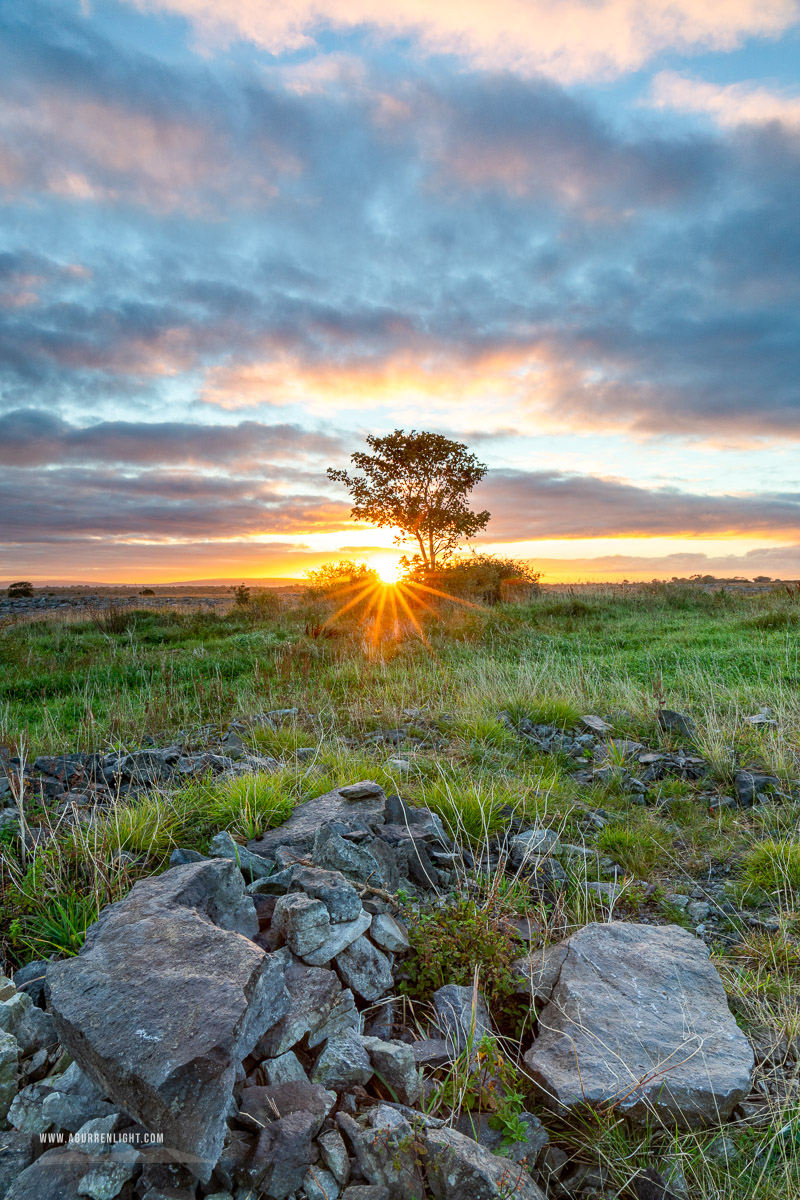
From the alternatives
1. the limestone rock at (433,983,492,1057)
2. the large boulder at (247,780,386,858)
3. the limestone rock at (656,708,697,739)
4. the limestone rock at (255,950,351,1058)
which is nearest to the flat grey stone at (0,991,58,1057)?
the limestone rock at (255,950,351,1058)

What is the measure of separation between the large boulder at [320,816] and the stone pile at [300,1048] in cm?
47

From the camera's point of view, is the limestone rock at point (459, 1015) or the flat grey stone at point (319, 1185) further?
the limestone rock at point (459, 1015)

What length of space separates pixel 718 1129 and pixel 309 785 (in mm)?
3235

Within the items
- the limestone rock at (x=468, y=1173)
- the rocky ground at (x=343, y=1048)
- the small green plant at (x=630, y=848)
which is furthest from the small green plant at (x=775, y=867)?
the limestone rock at (x=468, y=1173)

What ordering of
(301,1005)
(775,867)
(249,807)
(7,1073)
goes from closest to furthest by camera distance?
(7,1073) < (301,1005) < (249,807) < (775,867)

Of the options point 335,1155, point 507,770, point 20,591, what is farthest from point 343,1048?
point 20,591

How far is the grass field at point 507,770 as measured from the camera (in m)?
3.15

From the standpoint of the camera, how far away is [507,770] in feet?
20.6

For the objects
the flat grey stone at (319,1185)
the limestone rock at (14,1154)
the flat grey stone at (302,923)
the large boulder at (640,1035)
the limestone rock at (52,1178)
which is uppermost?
the flat grey stone at (302,923)

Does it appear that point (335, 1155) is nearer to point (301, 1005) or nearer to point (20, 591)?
point (301, 1005)

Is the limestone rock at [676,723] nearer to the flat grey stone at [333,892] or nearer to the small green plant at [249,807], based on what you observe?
the small green plant at [249,807]

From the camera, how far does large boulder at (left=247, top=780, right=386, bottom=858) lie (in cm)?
385

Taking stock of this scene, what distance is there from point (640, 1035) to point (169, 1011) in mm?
1943

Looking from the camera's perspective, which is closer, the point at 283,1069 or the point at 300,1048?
the point at 283,1069
